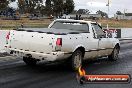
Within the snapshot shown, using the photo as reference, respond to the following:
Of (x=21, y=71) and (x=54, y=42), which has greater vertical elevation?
(x=54, y=42)

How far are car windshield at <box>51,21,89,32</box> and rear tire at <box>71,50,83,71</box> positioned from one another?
129 cm

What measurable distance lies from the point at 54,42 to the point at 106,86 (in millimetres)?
2436

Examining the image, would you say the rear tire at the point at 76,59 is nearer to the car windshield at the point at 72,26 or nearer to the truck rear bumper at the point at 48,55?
the truck rear bumper at the point at 48,55

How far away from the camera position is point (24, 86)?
A: 29.7ft

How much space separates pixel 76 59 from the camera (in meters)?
12.0

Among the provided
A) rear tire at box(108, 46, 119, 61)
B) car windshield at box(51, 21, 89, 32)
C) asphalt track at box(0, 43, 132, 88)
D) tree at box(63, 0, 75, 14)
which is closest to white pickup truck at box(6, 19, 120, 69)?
car windshield at box(51, 21, 89, 32)

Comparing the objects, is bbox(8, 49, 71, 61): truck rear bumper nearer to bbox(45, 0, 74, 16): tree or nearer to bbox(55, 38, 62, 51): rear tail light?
bbox(55, 38, 62, 51): rear tail light

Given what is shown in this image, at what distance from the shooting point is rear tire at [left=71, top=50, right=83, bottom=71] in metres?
11.8

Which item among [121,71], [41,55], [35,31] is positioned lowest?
[121,71]

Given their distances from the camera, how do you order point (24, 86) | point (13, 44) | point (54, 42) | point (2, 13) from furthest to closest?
point (2, 13)
point (13, 44)
point (54, 42)
point (24, 86)

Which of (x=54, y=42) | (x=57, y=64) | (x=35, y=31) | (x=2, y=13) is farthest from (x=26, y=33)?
(x=2, y=13)

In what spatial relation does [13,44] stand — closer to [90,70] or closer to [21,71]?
[21,71]

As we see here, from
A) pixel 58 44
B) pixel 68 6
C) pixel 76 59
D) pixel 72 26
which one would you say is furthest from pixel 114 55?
pixel 68 6

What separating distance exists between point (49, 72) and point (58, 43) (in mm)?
1135
